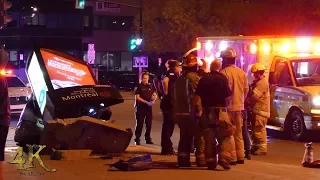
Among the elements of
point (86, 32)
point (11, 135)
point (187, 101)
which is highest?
point (86, 32)

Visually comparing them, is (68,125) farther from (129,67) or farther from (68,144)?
(129,67)

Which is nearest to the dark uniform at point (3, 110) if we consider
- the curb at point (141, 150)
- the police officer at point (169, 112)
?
the police officer at point (169, 112)

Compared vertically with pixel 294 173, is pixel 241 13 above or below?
above

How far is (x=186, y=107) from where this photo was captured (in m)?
10.8

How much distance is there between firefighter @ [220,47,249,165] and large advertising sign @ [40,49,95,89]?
2995 mm

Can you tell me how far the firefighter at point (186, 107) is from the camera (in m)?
10.7

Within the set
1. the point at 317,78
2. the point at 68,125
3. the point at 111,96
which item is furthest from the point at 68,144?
the point at 317,78

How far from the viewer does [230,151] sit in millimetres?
10562

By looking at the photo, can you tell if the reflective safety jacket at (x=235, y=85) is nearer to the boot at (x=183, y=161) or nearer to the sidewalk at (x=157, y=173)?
the sidewalk at (x=157, y=173)

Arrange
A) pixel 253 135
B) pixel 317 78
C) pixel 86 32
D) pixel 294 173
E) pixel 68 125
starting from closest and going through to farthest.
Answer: pixel 294 173 < pixel 68 125 < pixel 253 135 < pixel 317 78 < pixel 86 32

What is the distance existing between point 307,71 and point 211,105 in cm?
683

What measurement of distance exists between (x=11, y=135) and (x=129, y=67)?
59.9m

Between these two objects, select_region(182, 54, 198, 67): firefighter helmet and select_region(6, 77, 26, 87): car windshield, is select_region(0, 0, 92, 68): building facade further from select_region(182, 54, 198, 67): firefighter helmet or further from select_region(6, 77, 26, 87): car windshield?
select_region(182, 54, 198, 67): firefighter helmet

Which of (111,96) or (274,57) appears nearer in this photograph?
(111,96)
